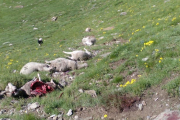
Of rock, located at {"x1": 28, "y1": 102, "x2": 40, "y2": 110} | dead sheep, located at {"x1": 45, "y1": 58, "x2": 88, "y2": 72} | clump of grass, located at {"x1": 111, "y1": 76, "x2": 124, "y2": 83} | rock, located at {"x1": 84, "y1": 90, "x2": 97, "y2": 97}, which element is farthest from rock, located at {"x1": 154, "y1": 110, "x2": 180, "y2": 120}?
dead sheep, located at {"x1": 45, "y1": 58, "x2": 88, "y2": 72}

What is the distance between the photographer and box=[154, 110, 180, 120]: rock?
5074mm

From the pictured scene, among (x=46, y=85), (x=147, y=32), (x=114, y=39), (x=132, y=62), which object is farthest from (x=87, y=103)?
(x=114, y=39)

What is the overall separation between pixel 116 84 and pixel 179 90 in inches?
100

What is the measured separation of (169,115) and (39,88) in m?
5.08

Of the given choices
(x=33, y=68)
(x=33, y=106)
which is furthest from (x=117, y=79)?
(x=33, y=68)

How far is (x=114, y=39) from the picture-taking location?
14.5 meters

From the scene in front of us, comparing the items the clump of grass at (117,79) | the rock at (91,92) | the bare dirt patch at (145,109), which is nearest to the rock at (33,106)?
the bare dirt patch at (145,109)

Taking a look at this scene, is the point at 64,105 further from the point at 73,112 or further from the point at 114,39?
the point at 114,39

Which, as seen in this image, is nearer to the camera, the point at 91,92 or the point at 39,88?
the point at 91,92

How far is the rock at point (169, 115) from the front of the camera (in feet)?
16.6

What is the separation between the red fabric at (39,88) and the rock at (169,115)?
4.44m

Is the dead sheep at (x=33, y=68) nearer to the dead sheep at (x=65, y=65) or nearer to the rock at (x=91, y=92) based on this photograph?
the dead sheep at (x=65, y=65)

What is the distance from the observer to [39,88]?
8.53m

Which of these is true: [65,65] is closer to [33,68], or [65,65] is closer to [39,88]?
[33,68]
